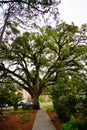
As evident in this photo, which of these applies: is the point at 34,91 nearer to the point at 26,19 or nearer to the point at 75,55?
the point at 75,55

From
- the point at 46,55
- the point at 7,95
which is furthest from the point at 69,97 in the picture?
the point at 46,55

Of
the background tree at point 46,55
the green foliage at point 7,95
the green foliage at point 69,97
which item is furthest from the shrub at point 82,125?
the background tree at point 46,55

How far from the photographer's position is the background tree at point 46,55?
36.2 m

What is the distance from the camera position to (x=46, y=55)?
134 ft

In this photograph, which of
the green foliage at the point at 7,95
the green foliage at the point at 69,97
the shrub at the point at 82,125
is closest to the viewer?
the shrub at the point at 82,125

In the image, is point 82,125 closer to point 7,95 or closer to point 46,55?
point 7,95

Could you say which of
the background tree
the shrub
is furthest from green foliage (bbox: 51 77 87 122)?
the background tree

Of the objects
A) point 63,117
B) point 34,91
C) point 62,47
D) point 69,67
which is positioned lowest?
point 63,117

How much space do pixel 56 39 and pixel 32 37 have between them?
357 centimetres

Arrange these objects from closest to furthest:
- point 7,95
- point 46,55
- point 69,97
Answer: point 69,97
point 7,95
point 46,55

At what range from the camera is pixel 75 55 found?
37.9m

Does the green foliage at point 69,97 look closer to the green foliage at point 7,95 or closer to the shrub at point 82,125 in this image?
the shrub at point 82,125

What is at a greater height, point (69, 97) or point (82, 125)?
point (69, 97)

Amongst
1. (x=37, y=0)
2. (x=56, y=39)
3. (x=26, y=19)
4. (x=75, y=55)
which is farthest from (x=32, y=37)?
(x=37, y=0)
